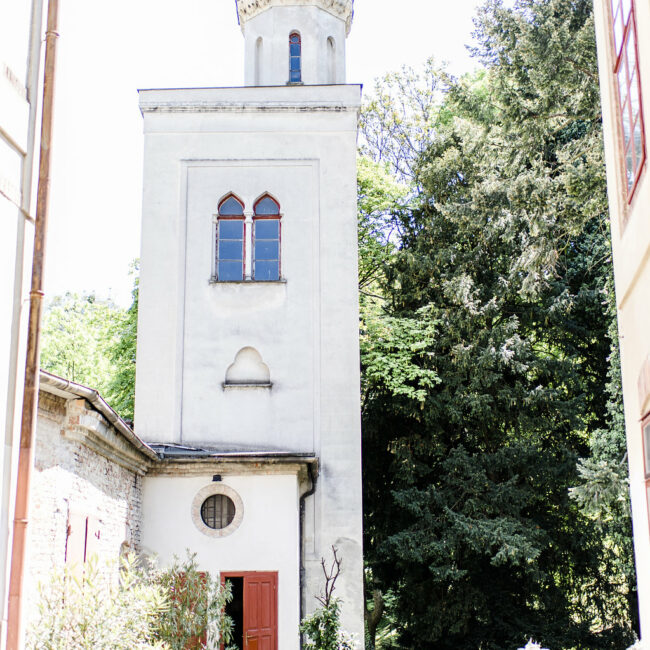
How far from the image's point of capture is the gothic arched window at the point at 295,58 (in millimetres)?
21070

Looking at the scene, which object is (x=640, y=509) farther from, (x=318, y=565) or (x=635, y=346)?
(x=318, y=565)

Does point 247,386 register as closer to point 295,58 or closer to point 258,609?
point 258,609

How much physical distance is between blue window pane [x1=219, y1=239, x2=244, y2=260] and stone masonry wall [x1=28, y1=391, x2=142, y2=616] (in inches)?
270

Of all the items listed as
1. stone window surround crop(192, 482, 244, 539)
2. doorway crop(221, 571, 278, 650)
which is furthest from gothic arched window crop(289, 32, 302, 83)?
doorway crop(221, 571, 278, 650)

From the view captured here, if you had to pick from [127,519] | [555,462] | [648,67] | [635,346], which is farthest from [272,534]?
[648,67]

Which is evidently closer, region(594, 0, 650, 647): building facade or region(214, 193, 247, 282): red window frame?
region(594, 0, 650, 647): building facade

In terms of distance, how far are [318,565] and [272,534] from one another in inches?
64.8

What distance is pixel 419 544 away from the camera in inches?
776

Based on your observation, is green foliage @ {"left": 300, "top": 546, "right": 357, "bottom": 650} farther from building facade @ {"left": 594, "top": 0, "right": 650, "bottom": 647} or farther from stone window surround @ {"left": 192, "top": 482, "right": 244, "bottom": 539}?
building facade @ {"left": 594, "top": 0, "right": 650, "bottom": 647}

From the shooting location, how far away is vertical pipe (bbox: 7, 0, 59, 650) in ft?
23.1

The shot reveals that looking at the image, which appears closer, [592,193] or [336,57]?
[592,193]

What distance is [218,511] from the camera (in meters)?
16.3

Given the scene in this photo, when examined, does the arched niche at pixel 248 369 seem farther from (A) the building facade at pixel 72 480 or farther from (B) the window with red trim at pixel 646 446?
(B) the window with red trim at pixel 646 446

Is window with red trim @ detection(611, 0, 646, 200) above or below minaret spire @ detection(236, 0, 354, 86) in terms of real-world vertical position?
below
